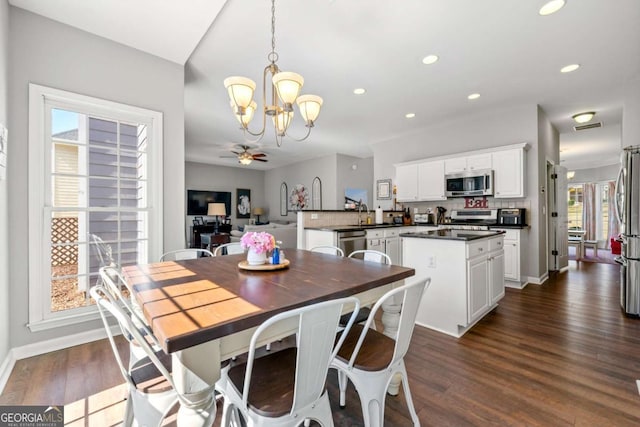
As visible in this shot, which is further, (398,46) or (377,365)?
(398,46)

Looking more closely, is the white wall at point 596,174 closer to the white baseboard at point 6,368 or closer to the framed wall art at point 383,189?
the framed wall art at point 383,189

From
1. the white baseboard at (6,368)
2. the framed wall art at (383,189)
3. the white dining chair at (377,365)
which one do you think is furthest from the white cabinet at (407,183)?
the white baseboard at (6,368)

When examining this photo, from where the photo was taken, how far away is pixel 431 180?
5.28 metres

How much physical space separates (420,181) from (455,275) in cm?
313

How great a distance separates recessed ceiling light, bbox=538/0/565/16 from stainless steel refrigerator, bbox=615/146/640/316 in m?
1.87

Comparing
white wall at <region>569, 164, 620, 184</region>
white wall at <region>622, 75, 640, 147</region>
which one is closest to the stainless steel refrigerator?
white wall at <region>622, 75, 640, 147</region>

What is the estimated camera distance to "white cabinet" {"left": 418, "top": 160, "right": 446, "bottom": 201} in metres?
5.15

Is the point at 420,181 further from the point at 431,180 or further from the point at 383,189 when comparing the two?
the point at 383,189

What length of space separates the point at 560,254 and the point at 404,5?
5.44 meters

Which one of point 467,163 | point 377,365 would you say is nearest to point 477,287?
point 377,365

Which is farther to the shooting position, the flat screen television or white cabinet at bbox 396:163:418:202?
the flat screen television

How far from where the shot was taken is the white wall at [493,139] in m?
4.36

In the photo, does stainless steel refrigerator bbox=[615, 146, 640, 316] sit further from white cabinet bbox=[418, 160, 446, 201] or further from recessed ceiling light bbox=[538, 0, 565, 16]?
white cabinet bbox=[418, 160, 446, 201]

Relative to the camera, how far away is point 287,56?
3008 mm
